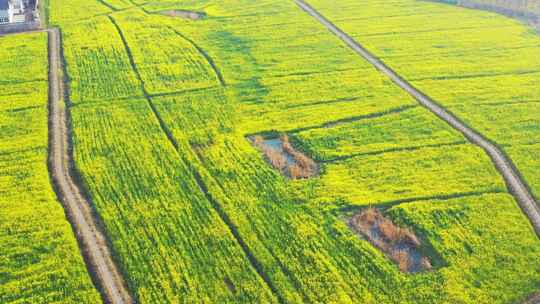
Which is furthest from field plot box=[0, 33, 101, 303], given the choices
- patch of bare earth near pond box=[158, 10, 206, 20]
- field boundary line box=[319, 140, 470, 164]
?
patch of bare earth near pond box=[158, 10, 206, 20]

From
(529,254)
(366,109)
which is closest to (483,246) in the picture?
(529,254)

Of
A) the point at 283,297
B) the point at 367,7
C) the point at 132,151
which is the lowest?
the point at 283,297

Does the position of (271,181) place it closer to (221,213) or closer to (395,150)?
(221,213)

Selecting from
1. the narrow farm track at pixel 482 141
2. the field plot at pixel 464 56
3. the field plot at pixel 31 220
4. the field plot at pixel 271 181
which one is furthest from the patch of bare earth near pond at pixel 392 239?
the field plot at pixel 31 220

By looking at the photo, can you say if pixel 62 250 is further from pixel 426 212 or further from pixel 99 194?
pixel 426 212

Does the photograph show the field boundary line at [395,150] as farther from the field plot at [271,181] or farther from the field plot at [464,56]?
the field plot at [464,56]

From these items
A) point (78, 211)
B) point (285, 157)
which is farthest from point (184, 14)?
point (78, 211)
